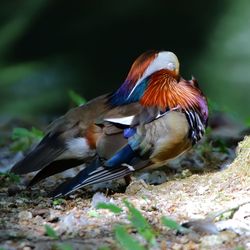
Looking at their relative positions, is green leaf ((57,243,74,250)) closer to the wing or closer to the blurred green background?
the wing

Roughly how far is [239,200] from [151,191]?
1.57 ft

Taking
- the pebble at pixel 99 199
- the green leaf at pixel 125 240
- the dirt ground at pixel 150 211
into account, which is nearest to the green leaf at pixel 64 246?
the dirt ground at pixel 150 211

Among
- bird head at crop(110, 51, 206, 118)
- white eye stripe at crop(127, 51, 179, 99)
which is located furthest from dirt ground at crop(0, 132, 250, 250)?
white eye stripe at crop(127, 51, 179, 99)

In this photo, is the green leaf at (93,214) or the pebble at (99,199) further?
the pebble at (99,199)

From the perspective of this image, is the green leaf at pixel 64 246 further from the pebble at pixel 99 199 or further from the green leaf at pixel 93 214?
the pebble at pixel 99 199

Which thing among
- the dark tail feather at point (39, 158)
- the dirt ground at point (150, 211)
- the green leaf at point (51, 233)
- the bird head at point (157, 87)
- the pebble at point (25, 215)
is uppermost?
the bird head at point (157, 87)

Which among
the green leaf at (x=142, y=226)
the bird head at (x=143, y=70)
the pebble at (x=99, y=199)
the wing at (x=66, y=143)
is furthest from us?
the bird head at (x=143, y=70)

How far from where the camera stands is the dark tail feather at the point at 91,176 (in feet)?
13.5

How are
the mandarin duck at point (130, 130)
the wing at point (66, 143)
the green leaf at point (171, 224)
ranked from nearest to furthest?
the green leaf at point (171, 224), the mandarin duck at point (130, 130), the wing at point (66, 143)

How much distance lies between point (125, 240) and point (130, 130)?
109 centimetres

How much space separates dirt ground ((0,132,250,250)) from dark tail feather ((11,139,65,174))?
0.48ft

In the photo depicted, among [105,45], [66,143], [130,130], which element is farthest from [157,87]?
[105,45]

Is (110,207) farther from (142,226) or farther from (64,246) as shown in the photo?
(64,246)

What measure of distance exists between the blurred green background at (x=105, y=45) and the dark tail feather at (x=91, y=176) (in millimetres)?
3029
